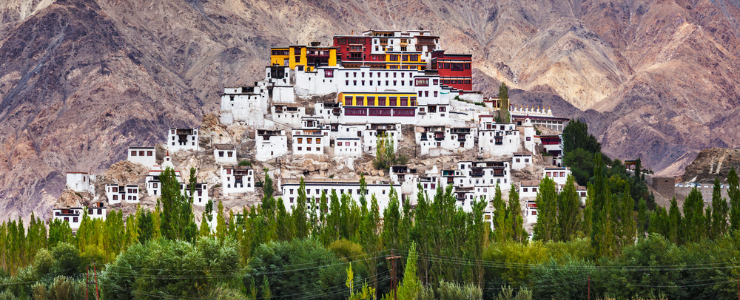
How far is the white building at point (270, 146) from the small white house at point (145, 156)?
8681 millimetres

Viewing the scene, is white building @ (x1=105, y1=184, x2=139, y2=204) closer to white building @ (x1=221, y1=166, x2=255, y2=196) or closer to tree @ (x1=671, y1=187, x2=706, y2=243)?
white building @ (x1=221, y1=166, x2=255, y2=196)

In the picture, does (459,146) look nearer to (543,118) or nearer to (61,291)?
(543,118)

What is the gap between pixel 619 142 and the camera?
176000mm

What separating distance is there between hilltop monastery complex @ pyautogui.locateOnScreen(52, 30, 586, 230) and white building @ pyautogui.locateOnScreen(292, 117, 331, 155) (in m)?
0.09

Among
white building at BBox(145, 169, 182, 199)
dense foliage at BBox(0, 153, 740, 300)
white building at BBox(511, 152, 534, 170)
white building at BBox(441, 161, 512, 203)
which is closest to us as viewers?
dense foliage at BBox(0, 153, 740, 300)

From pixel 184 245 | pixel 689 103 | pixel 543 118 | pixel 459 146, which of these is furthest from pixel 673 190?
pixel 689 103

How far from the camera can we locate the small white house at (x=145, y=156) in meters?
80.4

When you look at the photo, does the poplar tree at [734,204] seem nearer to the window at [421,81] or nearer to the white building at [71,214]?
the window at [421,81]

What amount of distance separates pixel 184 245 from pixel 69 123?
11558 centimetres

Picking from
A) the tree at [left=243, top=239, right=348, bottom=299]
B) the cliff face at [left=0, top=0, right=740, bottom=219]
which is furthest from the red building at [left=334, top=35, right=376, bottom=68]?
the cliff face at [left=0, top=0, right=740, bottom=219]

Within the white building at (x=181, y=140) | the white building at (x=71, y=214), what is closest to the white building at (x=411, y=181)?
the white building at (x=181, y=140)

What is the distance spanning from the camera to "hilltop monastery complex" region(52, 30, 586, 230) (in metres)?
76.2

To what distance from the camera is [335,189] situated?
73750 mm

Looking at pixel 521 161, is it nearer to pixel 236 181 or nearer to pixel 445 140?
pixel 445 140
